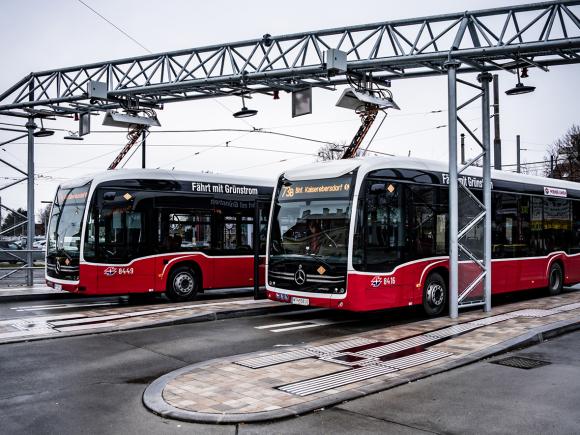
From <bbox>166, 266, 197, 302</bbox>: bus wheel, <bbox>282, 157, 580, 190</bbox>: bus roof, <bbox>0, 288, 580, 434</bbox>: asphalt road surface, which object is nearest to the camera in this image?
<bbox>0, 288, 580, 434</bbox>: asphalt road surface

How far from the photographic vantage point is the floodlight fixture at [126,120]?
1786 centimetres

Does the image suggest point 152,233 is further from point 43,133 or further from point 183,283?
point 43,133

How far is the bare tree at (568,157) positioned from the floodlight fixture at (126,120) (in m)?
35.6

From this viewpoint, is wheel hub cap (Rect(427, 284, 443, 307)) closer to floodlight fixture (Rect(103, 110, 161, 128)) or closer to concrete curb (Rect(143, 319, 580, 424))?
concrete curb (Rect(143, 319, 580, 424))

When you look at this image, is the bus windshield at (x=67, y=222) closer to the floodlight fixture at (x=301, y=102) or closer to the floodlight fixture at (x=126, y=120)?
the floodlight fixture at (x=126, y=120)

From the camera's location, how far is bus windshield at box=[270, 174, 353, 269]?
11.4 metres

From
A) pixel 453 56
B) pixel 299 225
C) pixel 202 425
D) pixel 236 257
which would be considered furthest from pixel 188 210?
pixel 202 425

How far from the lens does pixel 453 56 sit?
12.5m

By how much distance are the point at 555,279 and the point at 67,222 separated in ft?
42.2

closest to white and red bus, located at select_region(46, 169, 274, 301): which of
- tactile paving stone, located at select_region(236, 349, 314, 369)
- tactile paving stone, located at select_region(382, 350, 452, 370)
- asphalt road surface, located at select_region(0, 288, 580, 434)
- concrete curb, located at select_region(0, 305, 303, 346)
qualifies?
concrete curb, located at select_region(0, 305, 303, 346)

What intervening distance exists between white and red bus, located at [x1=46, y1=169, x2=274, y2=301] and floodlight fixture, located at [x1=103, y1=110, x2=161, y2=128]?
316 cm

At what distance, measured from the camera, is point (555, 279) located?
55.2 feet

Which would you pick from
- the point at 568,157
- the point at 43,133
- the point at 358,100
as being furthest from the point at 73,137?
the point at 568,157

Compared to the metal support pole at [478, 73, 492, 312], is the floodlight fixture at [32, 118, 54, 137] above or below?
above
